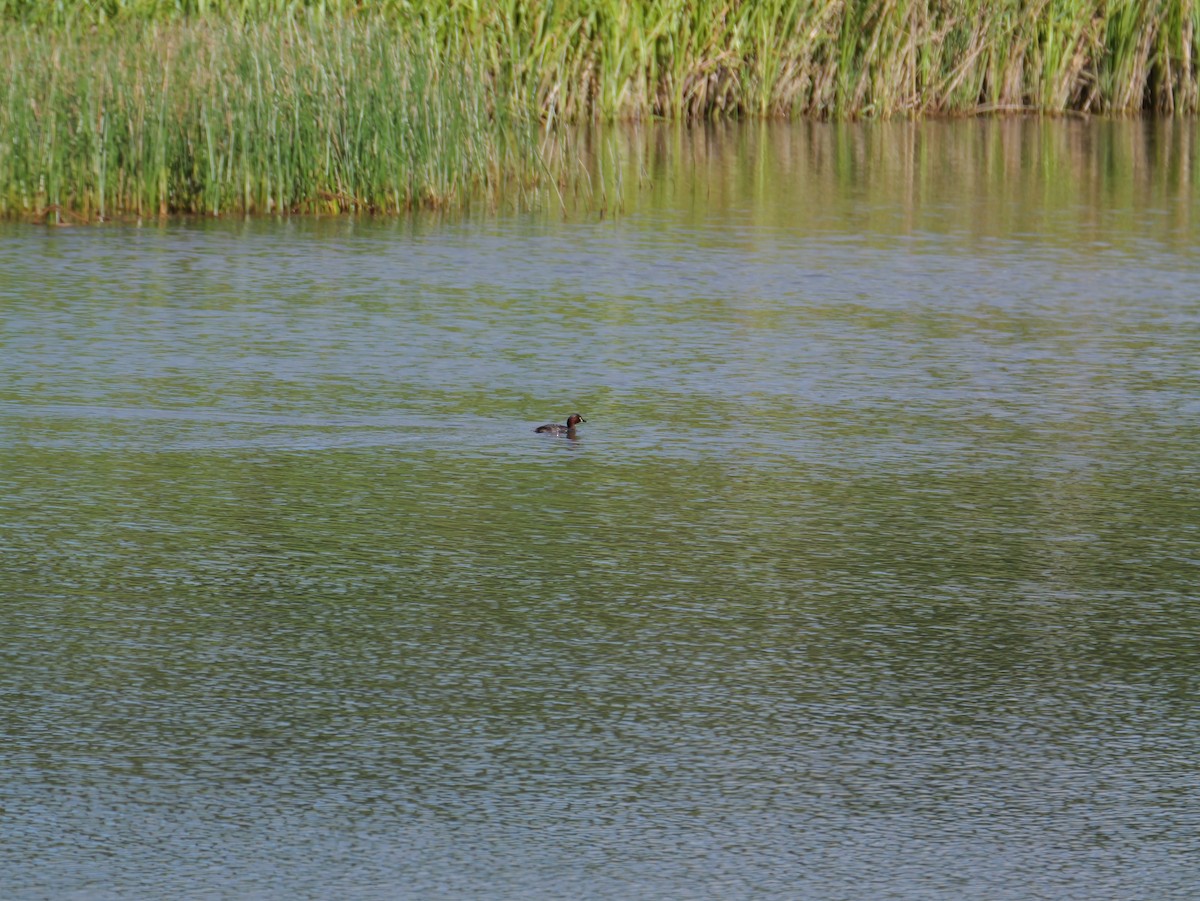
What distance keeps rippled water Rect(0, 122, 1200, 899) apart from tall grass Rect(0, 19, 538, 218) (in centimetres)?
181

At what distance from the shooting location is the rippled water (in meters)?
3.72

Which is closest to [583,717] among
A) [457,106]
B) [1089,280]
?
[1089,280]

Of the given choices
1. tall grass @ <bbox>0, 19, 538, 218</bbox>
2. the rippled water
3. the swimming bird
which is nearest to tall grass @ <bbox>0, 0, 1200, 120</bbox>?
tall grass @ <bbox>0, 19, 538, 218</bbox>

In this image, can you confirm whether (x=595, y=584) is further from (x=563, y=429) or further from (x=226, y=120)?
(x=226, y=120)

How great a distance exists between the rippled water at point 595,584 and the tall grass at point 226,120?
5.93ft

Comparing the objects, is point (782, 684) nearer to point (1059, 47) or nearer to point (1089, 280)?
point (1089, 280)

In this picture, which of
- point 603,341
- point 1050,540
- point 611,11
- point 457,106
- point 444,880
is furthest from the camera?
point 611,11

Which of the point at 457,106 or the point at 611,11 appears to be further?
the point at 611,11

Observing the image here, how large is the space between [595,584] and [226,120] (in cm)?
794

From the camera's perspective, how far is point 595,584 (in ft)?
17.5

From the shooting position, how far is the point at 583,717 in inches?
171

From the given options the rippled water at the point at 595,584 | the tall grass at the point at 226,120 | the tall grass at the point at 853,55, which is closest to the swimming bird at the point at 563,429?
the rippled water at the point at 595,584

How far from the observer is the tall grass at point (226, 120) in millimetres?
12625

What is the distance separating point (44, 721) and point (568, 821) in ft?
3.55
